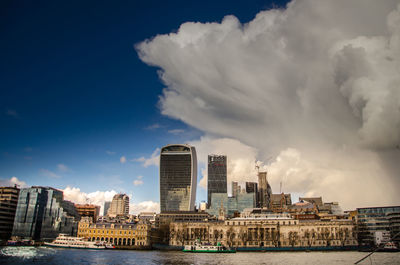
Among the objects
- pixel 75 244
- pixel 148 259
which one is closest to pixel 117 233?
pixel 75 244

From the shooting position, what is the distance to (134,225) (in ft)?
648

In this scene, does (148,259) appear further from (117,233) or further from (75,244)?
(117,233)

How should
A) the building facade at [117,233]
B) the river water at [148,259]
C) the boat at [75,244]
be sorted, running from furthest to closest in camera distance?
1. the building facade at [117,233]
2. the boat at [75,244]
3. the river water at [148,259]

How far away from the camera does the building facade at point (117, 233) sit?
189 metres

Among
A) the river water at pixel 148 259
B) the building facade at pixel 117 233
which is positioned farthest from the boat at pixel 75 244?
the river water at pixel 148 259

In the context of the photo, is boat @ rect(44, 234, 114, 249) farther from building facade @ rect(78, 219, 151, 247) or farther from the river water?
the river water

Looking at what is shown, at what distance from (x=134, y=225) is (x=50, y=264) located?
118 meters

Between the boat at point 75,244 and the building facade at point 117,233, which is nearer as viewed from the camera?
the boat at point 75,244

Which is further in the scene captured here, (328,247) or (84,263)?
(328,247)

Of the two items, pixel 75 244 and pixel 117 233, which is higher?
pixel 117 233

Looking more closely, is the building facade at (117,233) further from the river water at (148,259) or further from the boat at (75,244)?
the river water at (148,259)

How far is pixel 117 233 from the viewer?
625 feet

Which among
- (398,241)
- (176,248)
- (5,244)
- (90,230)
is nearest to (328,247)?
(398,241)

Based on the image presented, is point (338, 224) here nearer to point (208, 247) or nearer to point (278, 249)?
point (278, 249)
